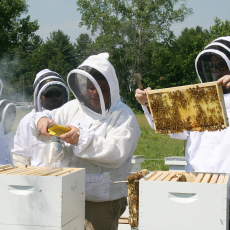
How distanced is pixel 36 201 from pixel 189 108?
4.27 ft

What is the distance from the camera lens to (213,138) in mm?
2496

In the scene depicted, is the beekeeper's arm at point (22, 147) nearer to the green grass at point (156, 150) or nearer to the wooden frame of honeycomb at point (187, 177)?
the wooden frame of honeycomb at point (187, 177)

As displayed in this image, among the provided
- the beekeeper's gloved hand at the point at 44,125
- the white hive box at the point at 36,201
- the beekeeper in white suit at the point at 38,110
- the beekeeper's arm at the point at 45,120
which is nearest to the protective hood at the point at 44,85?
the beekeeper in white suit at the point at 38,110

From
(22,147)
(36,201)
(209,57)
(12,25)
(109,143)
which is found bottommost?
(36,201)

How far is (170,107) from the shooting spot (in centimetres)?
231

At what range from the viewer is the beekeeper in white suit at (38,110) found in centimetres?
297

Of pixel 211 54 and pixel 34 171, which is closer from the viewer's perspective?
pixel 34 171

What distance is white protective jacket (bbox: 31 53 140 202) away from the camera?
2.28 m

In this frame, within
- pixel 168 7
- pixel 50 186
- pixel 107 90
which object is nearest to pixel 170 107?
pixel 107 90

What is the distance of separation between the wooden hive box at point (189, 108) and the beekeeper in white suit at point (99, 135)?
310 millimetres

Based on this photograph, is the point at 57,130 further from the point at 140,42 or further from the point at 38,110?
the point at 140,42

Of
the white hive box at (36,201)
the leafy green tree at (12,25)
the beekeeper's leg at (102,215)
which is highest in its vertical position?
the leafy green tree at (12,25)

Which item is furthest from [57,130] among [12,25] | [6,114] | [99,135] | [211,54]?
[12,25]

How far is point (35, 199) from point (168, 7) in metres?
29.3
